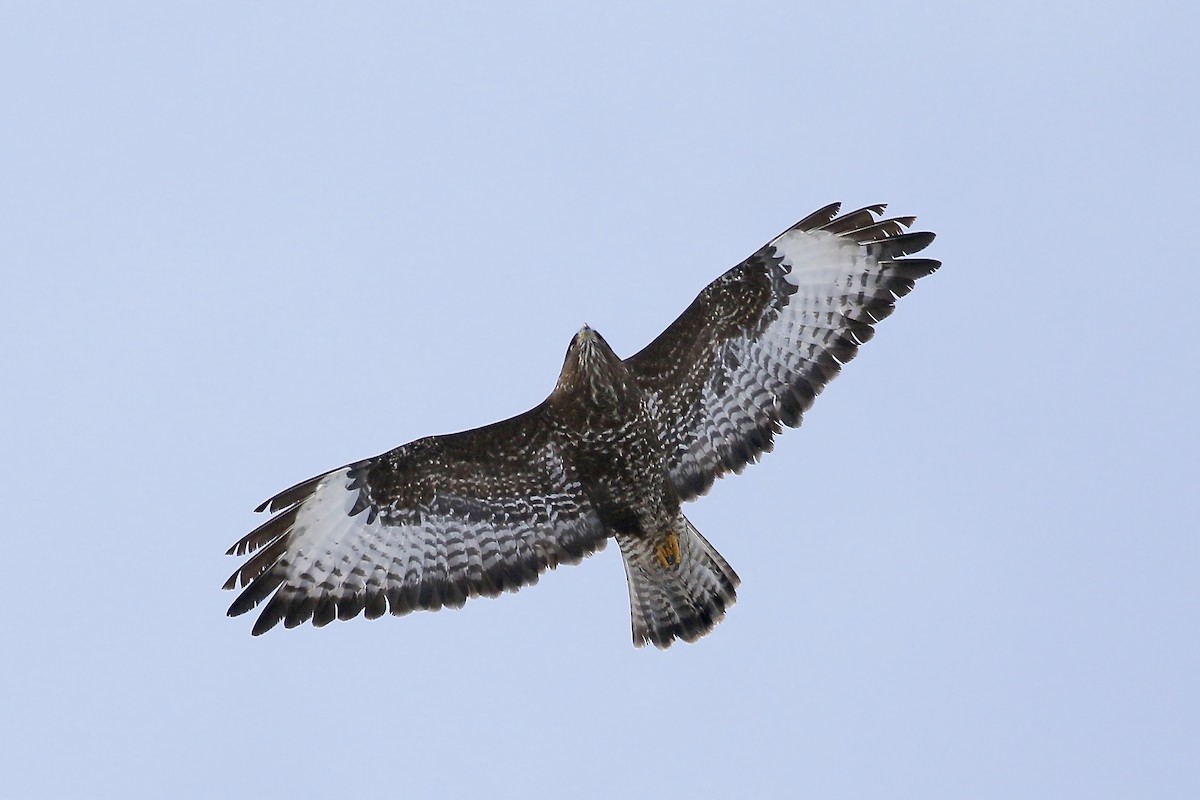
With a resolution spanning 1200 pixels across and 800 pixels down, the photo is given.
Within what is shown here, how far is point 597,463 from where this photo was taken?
12.7 metres

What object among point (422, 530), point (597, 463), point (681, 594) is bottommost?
point (681, 594)

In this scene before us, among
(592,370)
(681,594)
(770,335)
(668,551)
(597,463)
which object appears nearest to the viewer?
(592,370)

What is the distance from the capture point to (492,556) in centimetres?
1301

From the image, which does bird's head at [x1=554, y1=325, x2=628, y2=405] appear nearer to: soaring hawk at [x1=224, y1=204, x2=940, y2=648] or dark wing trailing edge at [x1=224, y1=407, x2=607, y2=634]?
soaring hawk at [x1=224, y1=204, x2=940, y2=648]

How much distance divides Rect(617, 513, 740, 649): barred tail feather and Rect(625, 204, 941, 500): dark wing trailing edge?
0.79 metres

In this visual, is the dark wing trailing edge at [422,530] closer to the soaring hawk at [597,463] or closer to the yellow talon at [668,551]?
the soaring hawk at [597,463]

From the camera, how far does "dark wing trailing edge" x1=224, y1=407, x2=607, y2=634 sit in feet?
41.7

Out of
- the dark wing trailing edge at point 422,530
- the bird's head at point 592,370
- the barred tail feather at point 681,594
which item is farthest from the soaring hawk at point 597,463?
the barred tail feather at point 681,594

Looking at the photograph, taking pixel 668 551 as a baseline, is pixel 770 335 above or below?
above

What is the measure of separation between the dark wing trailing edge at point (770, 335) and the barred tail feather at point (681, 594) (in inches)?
31.2

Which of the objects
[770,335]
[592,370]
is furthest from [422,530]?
[770,335]

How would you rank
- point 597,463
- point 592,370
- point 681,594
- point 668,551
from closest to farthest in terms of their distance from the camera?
1. point 592,370
2. point 597,463
3. point 668,551
4. point 681,594

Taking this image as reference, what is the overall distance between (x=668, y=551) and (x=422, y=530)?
6.69 feet

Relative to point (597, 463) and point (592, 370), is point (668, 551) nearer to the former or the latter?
point (597, 463)
